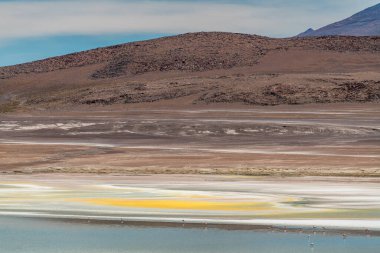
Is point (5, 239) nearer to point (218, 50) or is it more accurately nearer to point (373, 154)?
point (373, 154)

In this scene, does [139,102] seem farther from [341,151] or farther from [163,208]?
[163,208]

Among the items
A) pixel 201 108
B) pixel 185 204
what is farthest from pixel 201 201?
pixel 201 108

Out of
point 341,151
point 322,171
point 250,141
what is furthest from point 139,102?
point 322,171

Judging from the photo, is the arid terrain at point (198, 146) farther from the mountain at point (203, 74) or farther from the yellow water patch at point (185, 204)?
the mountain at point (203, 74)

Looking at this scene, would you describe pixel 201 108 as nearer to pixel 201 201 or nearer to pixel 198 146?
pixel 198 146

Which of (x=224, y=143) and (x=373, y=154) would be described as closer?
(x=373, y=154)

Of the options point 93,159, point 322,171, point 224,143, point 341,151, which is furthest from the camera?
point 224,143

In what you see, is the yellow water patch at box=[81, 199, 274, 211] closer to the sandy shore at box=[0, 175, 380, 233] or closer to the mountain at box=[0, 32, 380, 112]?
the sandy shore at box=[0, 175, 380, 233]

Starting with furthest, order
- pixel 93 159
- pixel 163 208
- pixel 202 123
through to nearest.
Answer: pixel 202 123
pixel 93 159
pixel 163 208
